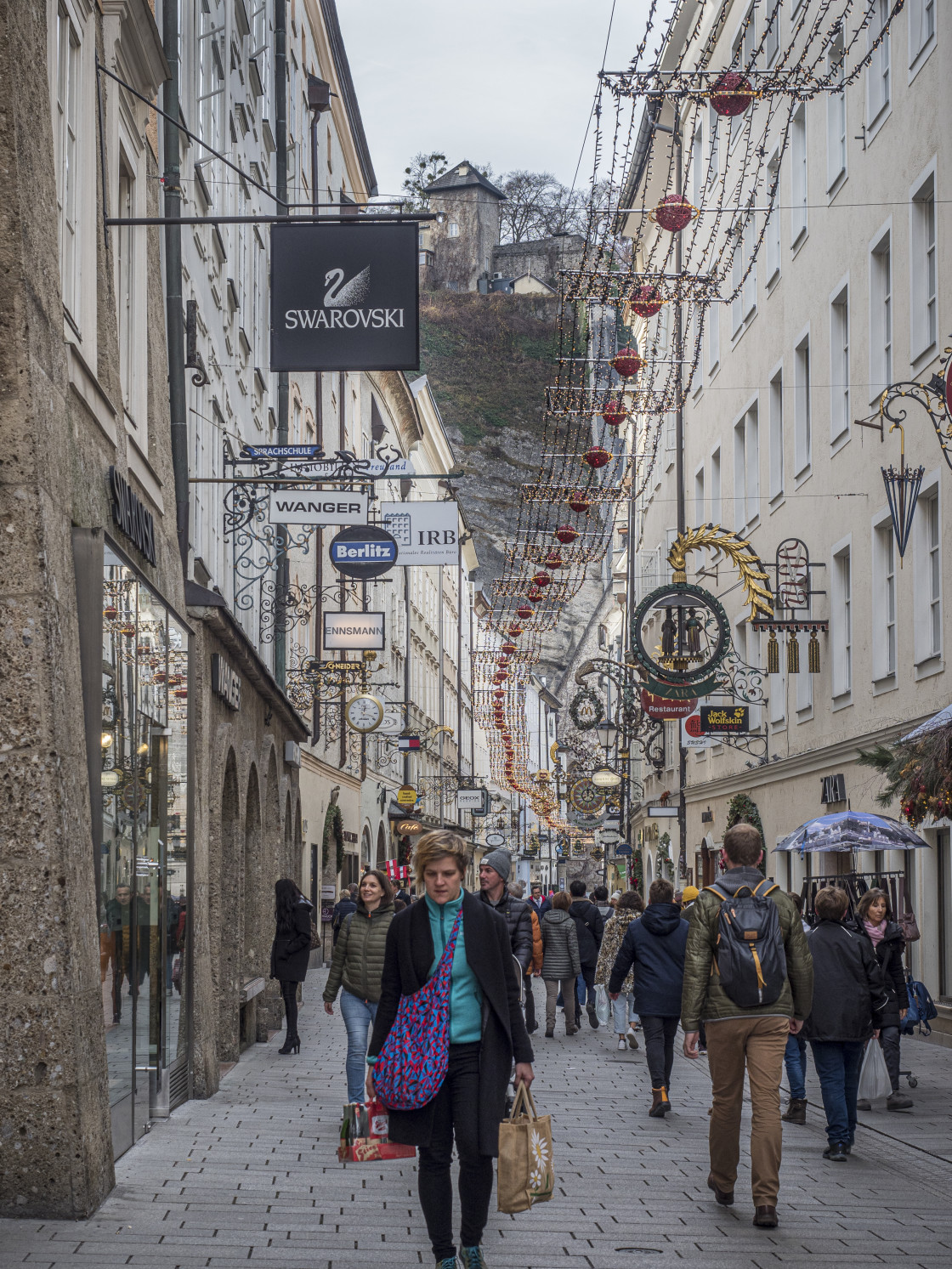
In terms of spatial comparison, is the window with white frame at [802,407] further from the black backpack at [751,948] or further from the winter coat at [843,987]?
the black backpack at [751,948]

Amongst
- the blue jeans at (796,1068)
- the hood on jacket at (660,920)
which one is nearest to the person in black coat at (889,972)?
the blue jeans at (796,1068)

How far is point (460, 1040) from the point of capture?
6.57 meters

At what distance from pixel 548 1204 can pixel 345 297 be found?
6141 millimetres

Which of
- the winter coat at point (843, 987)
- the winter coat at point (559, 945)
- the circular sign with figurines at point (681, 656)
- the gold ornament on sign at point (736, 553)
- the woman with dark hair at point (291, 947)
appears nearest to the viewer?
the winter coat at point (843, 987)

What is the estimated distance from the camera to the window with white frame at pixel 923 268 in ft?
Answer: 66.9

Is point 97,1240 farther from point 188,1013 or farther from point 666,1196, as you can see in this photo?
Result: point 188,1013

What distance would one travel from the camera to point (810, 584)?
84.8 feet

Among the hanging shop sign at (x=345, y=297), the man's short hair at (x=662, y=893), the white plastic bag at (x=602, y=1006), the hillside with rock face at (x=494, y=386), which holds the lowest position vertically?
the white plastic bag at (x=602, y=1006)

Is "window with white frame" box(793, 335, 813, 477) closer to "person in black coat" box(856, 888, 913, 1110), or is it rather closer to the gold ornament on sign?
the gold ornament on sign

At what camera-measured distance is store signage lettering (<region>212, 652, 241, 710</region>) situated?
45.8 ft

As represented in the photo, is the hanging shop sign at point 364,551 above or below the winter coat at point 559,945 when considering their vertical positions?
above

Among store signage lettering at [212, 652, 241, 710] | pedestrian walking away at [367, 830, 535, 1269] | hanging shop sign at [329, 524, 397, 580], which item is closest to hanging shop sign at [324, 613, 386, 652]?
hanging shop sign at [329, 524, 397, 580]

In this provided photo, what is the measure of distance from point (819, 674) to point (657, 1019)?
571 inches

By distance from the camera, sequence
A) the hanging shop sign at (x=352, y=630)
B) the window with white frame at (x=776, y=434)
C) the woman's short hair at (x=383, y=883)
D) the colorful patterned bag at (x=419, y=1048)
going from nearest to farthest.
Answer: the colorful patterned bag at (x=419, y=1048), the woman's short hair at (x=383, y=883), the hanging shop sign at (x=352, y=630), the window with white frame at (x=776, y=434)
